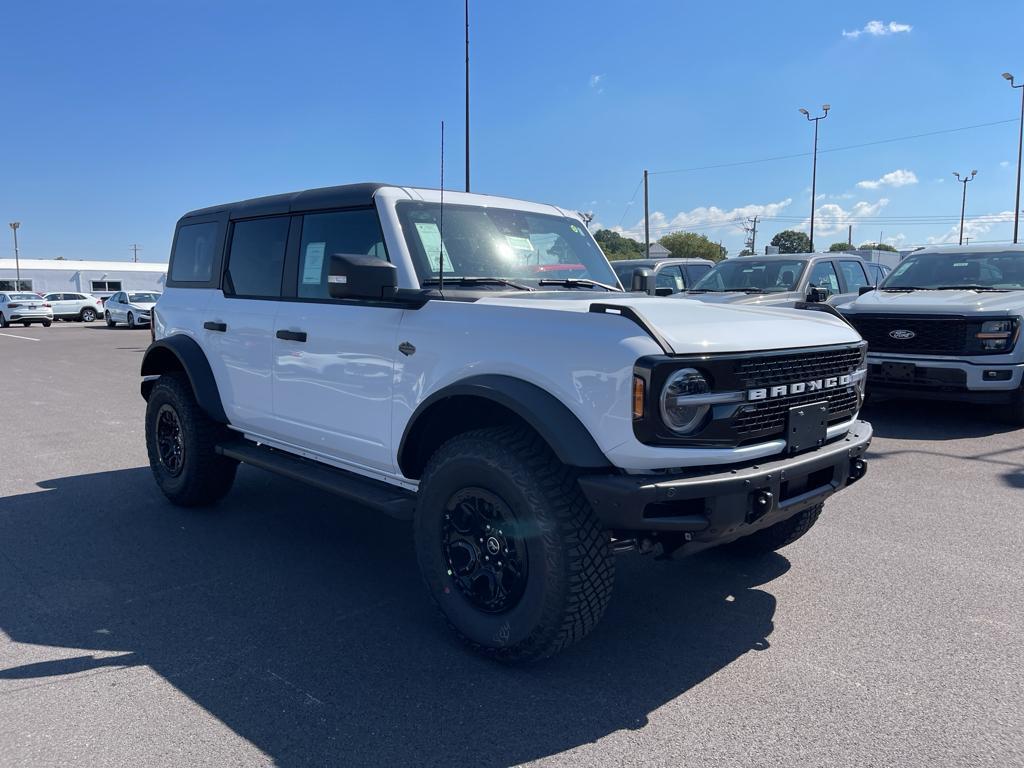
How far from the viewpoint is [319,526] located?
5164mm

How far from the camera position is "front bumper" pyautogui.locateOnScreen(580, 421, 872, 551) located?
281 cm

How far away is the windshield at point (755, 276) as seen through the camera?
10.5 m

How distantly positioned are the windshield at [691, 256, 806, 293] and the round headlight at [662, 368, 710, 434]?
7.84 meters

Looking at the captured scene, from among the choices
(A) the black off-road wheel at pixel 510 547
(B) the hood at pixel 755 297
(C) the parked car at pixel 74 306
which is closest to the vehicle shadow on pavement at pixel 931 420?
(B) the hood at pixel 755 297

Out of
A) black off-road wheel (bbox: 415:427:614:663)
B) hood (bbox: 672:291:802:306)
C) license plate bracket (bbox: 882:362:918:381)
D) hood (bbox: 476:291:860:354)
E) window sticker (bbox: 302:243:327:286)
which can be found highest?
window sticker (bbox: 302:243:327:286)

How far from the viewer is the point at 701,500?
2945 mm

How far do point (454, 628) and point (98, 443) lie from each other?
5862 millimetres

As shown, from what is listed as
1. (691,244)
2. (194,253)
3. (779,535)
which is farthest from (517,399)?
(691,244)

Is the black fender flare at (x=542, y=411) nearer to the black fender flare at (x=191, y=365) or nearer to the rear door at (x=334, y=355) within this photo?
the rear door at (x=334, y=355)

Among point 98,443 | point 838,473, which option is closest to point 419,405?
point 838,473

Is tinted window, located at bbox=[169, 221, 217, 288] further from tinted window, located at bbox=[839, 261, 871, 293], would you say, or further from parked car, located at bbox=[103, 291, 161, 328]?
parked car, located at bbox=[103, 291, 161, 328]

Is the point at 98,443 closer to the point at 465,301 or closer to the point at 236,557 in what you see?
the point at 236,557

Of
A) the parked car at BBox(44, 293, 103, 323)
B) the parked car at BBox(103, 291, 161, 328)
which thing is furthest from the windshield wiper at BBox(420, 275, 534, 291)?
the parked car at BBox(44, 293, 103, 323)

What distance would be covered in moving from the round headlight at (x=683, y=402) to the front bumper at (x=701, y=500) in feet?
0.63
